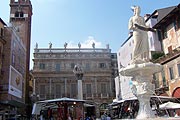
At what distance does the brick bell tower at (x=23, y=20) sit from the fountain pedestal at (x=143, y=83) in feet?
116

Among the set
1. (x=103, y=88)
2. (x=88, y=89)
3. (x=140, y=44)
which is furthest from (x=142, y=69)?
(x=103, y=88)

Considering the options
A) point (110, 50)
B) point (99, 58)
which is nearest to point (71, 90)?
point (99, 58)

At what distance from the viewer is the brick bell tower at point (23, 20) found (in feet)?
151

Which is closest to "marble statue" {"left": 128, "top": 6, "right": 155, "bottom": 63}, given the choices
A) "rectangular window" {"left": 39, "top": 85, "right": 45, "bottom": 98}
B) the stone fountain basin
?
the stone fountain basin

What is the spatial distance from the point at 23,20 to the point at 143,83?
129 ft

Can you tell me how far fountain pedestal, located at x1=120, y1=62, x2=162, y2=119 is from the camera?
11.8 meters

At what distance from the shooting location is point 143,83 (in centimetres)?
1213

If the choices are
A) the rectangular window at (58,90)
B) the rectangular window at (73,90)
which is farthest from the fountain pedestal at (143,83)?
the rectangular window at (58,90)

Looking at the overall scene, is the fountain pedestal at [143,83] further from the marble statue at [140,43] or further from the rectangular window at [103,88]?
the rectangular window at [103,88]

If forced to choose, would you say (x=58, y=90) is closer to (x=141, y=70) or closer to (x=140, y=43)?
(x=140, y=43)

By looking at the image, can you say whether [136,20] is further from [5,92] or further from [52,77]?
[52,77]

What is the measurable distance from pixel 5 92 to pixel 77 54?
28054 millimetres

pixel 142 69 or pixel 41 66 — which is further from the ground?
pixel 41 66

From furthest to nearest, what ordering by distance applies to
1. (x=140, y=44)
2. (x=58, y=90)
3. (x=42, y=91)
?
(x=58, y=90) < (x=42, y=91) < (x=140, y=44)
